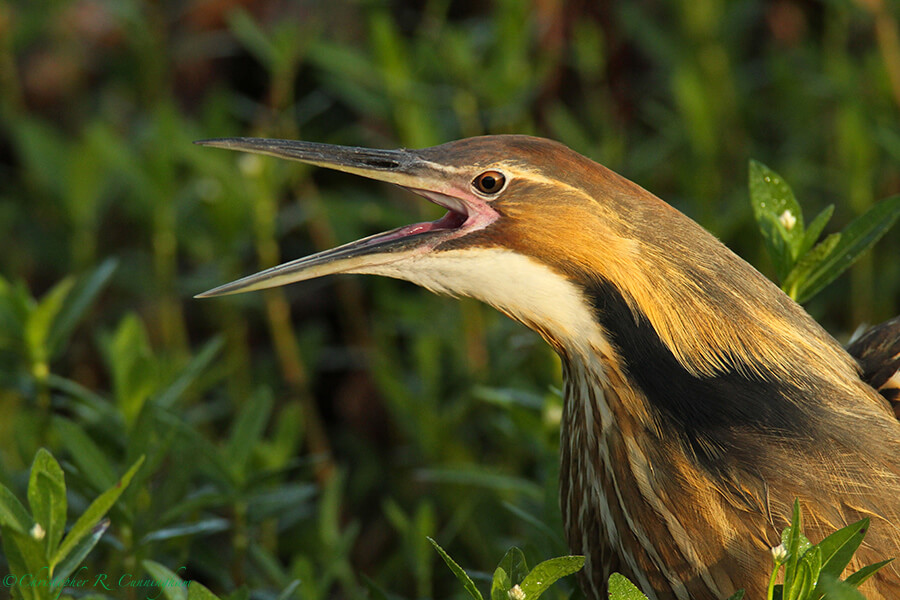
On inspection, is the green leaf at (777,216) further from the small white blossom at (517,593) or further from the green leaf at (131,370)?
the green leaf at (131,370)

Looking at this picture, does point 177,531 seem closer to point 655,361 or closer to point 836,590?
point 655,361

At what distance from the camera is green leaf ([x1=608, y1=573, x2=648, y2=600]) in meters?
1.40

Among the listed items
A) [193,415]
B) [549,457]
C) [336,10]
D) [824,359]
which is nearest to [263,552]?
[549,457]

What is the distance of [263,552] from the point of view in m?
2.22

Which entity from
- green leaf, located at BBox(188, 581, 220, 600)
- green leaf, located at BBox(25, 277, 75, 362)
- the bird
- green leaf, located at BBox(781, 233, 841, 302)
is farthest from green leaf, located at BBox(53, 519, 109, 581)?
green leaf, located at BBox(781, 233, 841, 302)

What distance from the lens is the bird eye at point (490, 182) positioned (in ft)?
5.69

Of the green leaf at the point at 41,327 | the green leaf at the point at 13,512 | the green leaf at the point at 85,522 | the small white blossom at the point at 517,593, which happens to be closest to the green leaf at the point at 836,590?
the small white blossom at the point at 517,593

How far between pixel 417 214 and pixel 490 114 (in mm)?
387

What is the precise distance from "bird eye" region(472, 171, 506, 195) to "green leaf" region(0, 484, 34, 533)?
0.80 meters

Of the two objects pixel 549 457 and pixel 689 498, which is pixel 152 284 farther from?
pixel 689 498

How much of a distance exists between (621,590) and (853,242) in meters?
0.79

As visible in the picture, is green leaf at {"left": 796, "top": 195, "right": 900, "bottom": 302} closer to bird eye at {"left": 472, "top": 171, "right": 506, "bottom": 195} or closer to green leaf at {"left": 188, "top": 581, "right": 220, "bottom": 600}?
bird eye at {"left": 472, "top": 171, "right": 506, "bottom": 195}

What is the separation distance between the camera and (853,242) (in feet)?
6.15

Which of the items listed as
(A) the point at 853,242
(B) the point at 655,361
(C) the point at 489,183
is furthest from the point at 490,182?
(A) the point at 853,242
